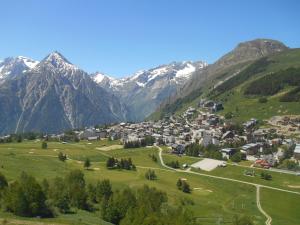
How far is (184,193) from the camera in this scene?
157875 millimetres

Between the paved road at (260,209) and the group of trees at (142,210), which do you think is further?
the paved road at (260,209)

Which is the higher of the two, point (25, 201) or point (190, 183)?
point (25, 201)

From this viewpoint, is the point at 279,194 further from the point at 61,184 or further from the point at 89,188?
the point at 61,184

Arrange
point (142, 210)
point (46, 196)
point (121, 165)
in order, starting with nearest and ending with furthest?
point (142, 210) < point (46, 196) < point (121, 165)

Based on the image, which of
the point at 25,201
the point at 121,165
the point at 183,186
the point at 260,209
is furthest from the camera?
the point at 121,165

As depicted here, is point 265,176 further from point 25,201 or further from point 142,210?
point 25,201

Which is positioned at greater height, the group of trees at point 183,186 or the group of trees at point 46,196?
the group of trees at point 46,196

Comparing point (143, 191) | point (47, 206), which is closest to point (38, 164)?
point (143, 191)

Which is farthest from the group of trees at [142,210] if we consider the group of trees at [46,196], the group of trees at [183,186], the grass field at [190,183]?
the group of trees at [183,186]

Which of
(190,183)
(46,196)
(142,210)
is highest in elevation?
(142,210)

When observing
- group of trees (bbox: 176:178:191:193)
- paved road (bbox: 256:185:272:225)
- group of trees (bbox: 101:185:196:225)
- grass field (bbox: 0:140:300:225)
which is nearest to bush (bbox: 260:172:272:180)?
grass field (bbox: 0:140:300:225)

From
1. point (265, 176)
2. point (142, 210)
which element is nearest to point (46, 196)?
point (142, 210)

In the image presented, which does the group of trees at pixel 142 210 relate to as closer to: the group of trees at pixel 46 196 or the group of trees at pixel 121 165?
the group of trees at pixel 46 196

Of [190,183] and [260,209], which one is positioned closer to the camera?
[260,209]
